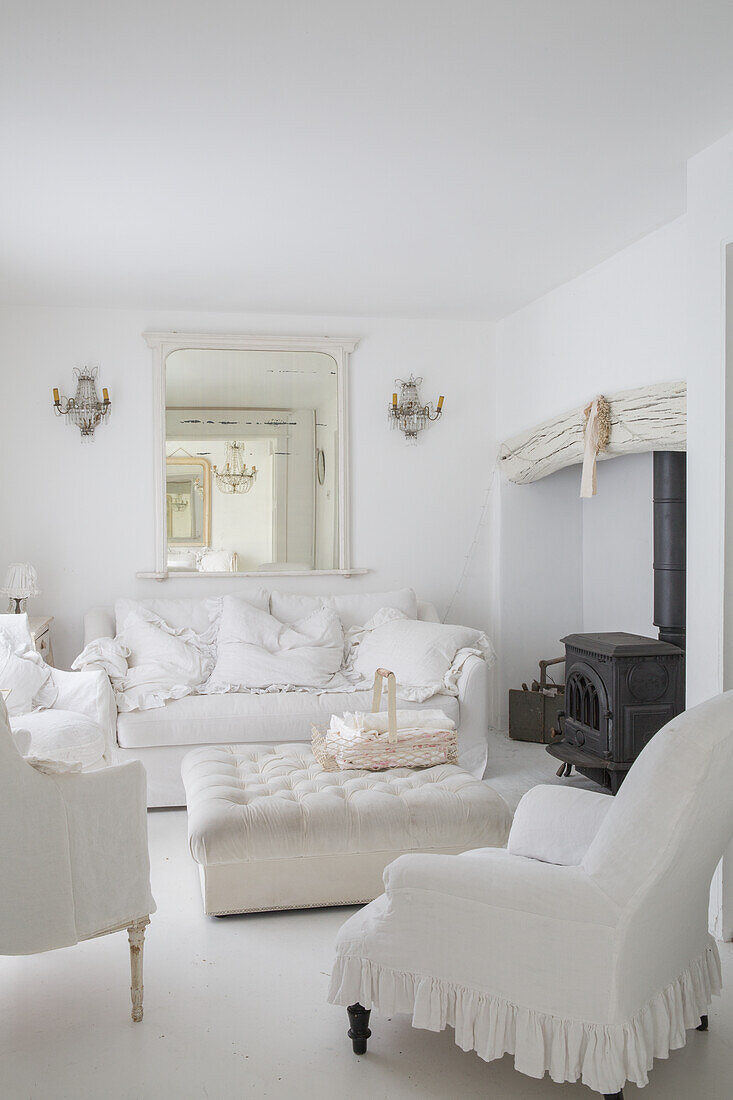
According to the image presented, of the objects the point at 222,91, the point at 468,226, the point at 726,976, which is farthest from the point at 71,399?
the point at 726,976

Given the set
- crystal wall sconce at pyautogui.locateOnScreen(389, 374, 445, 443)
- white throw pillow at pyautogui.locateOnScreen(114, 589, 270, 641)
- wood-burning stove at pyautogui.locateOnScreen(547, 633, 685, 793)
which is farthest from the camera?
crystal wall sconce at pyautogui.locateOnScreen(389, 374, 445, 443)

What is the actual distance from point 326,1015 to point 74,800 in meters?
0.89

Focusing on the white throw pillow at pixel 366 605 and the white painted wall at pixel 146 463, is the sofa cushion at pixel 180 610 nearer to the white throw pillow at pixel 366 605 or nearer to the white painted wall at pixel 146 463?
the white painted wall at pixel 146 463

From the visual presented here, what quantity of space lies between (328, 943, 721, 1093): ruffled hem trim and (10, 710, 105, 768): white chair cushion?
6.34 feet

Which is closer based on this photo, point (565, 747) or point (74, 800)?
point (74, 800)

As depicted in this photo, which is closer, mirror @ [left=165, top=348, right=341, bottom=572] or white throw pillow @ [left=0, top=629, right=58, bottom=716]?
white throw pillow @ [left=0, top=629, right=58, bottom=716]

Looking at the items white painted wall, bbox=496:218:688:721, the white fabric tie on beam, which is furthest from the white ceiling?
the white fabric tie on beam

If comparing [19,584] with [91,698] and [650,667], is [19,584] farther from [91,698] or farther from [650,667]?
[650,667]

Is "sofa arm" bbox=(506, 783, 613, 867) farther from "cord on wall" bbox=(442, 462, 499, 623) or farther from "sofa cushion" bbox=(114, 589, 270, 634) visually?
"cord on wall" bbox=(442, 462, 499, 623)

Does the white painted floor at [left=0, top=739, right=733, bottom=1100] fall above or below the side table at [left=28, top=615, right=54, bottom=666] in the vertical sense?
below

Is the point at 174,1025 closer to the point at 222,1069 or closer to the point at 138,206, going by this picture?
the point at 222,1069

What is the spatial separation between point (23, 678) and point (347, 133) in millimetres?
2736

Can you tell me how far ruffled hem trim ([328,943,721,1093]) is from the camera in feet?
6.12

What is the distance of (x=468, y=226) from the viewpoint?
394cm
